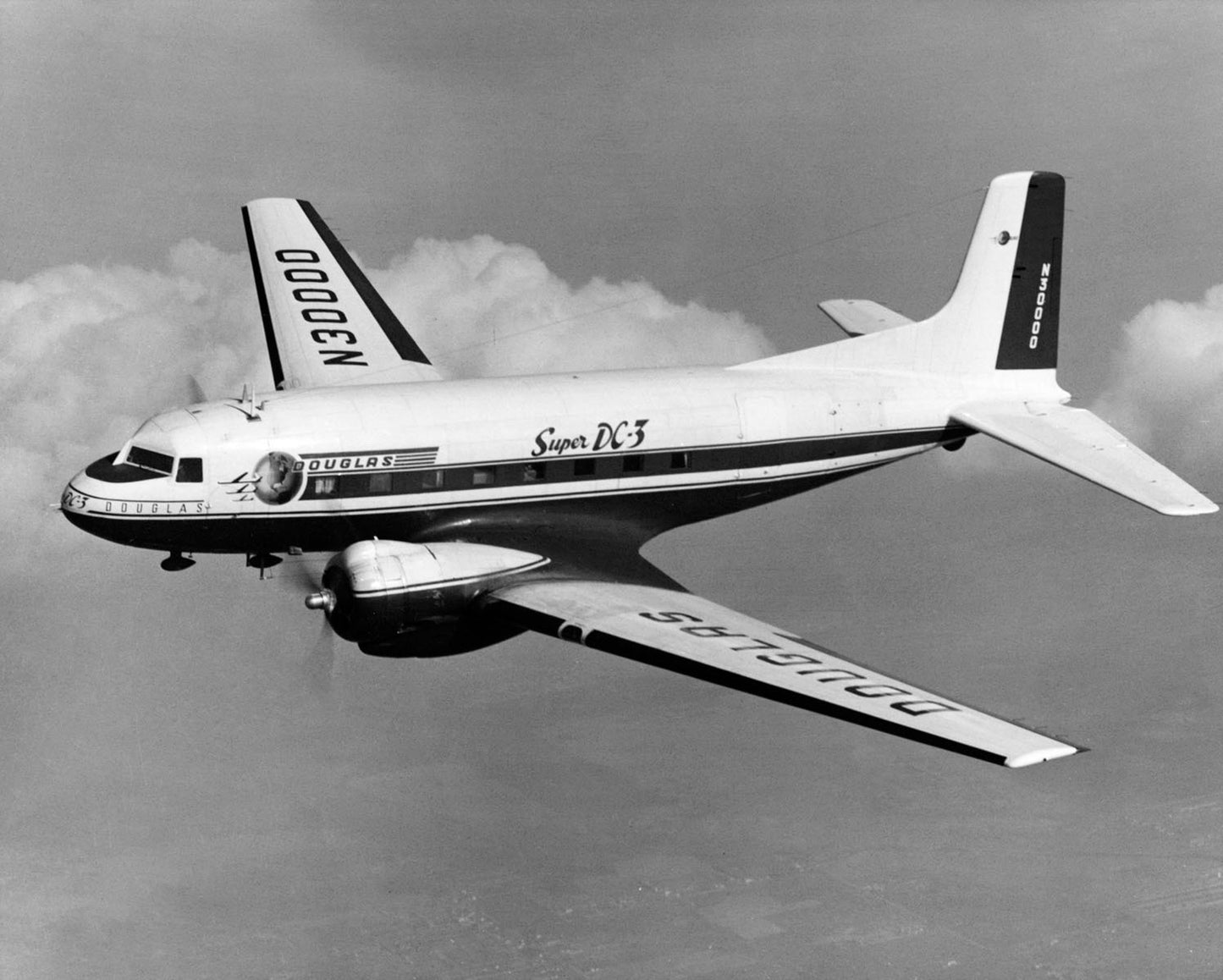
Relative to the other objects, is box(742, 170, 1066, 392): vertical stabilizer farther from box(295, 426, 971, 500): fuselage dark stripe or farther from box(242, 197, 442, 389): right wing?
box(242, 197, 442, 389): right wing

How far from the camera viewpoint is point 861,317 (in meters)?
31.0

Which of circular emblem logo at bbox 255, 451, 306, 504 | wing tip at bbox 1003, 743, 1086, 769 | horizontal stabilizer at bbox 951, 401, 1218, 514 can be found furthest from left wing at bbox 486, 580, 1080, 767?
horizontal stabilizer at bbox 951, 401, 1218, 514

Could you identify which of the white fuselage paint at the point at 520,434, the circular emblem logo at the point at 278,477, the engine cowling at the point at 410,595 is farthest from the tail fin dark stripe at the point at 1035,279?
the circular emblem logo at the point at 278,477

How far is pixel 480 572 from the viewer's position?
75.4 ft

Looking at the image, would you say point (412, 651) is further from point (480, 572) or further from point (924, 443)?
point (924, 443)

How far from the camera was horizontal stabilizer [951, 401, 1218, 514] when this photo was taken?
24.5 meters

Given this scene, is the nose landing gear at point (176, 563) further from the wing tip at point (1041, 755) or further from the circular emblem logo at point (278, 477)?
the wing tip at point (1041, 755)

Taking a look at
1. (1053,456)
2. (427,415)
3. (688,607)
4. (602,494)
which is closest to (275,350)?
(427,415)

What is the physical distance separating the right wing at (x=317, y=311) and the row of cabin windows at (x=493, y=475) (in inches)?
143

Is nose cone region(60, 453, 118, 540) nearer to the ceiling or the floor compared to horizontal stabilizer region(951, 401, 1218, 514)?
nearer to the floor

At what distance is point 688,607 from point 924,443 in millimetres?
7400

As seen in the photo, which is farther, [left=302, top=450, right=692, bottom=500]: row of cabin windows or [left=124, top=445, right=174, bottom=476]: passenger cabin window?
[left=302, top=450, right=692, bottom=500]: row of cabin windows

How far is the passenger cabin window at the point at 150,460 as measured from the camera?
923 inches

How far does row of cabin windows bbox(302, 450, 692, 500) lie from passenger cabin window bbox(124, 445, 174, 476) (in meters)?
2.06
